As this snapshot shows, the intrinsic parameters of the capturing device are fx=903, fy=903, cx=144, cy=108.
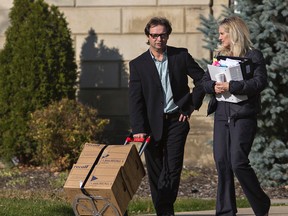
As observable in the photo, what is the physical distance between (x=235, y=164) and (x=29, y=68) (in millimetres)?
5153

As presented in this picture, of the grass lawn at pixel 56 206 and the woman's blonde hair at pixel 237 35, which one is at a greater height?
the woman's blonde hair at pixel 237 35

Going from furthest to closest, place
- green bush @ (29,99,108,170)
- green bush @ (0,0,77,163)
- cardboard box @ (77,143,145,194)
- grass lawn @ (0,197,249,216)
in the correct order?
green bush @ (0,0,77,163)
green bush @ (29,99,108,170)
grass lawn @ (0,197,249,216)
cardboard box @ (77,143,145,194)

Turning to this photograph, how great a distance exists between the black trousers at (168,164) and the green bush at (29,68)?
4.26m

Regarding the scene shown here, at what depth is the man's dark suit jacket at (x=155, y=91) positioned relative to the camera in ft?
26.8

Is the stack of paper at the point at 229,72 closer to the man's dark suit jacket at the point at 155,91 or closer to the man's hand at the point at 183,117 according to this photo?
the man's dark suit jacket at the point at 155,91

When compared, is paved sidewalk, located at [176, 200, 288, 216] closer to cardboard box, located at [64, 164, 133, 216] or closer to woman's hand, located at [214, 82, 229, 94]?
woman's hand, located at [214, 82, 229, 94]

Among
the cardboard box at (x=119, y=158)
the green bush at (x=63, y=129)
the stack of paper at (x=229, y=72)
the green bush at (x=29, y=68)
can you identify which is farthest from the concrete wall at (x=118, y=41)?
the cardboard box at (x=119, y=158)

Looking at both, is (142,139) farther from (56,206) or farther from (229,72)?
(56,206)

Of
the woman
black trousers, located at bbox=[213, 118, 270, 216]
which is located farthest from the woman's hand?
black trousers, located at bbox=[213, 118, 270, 216]

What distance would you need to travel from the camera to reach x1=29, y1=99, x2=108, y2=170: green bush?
38.9 ft

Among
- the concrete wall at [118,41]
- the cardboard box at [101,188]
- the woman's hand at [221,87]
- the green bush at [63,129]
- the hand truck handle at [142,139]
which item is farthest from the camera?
the concrete wall at [118,41]

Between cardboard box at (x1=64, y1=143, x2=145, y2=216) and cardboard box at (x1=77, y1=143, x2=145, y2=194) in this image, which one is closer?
cardboard box at (x1=64, y1=143, x2=145, y2=216)

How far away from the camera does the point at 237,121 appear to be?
25.6 ft

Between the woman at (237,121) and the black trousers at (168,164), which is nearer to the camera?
the woman at (237,121)
